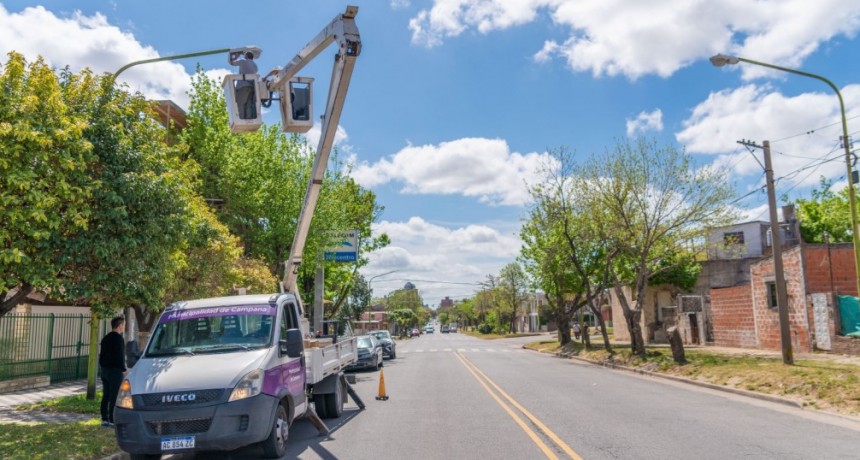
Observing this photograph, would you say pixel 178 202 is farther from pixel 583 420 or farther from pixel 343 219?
pixel 343 219

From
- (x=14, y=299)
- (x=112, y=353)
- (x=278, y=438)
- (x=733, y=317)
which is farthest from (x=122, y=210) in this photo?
(x=733, y=317)

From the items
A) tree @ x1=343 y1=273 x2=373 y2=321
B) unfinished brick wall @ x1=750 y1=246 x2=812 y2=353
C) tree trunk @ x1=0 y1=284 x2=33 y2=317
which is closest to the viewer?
tree trunk @ x1=0 y1=284 x2=33 y2=317

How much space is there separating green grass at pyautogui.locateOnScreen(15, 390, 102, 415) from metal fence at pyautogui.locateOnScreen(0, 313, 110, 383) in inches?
151

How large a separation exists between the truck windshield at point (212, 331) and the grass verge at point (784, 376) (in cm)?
1076

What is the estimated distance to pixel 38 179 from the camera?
8219 millimetres

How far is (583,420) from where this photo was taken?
436 inches

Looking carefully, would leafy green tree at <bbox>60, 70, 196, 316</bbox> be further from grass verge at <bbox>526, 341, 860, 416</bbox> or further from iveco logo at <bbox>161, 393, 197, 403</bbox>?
grass verge at <bbox>526, 341, 860, 416</bbox>

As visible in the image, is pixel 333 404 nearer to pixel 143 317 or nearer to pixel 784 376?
pixel 143 317

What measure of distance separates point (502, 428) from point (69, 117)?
7872 mm

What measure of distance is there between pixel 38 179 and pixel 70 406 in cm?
642

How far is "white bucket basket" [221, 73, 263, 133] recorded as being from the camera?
900 centimetres

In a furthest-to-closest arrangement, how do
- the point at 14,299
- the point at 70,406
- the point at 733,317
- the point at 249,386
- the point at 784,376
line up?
the point at 733,317 < the point at 784,376 < the point at 70,406 < the point at 14,299 < the point at 249,386

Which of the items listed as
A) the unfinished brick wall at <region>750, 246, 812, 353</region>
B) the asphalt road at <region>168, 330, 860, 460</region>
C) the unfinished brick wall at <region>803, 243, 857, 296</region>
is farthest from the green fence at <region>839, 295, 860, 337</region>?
the asphalt road at <region>168, 330, 860, 460</region>

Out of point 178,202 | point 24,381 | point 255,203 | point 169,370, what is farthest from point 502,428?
point 255,203
